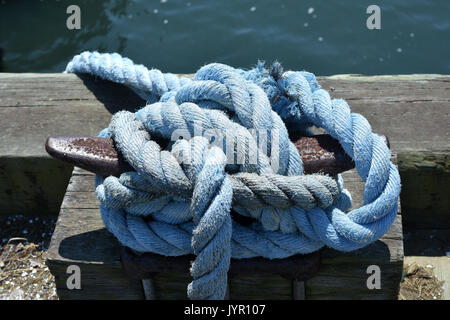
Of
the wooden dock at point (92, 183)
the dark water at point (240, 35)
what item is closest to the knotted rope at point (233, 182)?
the wooden dock at point (92, 183)

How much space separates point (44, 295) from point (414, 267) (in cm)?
201

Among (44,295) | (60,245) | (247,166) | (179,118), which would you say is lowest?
(44,295)

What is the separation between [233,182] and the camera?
6.32ft

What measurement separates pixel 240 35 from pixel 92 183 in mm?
3547

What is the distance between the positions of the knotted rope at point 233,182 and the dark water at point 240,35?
10.9ft

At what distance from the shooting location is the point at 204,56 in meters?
5.57

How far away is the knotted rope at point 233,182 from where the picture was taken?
1.89m

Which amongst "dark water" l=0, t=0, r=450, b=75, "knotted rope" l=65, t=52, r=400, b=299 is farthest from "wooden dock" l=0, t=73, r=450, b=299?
"dark water" l=0, t=0, r=450, b=75

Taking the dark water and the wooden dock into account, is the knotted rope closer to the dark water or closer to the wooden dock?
the wooden dock

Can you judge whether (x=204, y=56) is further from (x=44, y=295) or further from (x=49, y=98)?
(x=44, y=295)

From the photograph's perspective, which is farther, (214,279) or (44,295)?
(44,295)

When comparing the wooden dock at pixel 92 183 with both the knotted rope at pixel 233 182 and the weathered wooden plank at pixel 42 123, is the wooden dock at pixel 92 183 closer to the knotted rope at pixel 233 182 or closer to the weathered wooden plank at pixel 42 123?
the weathered wooden plank at pixel 42 123

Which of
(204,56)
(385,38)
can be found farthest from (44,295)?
(385,38)

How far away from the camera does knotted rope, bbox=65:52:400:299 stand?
6.19 ft
